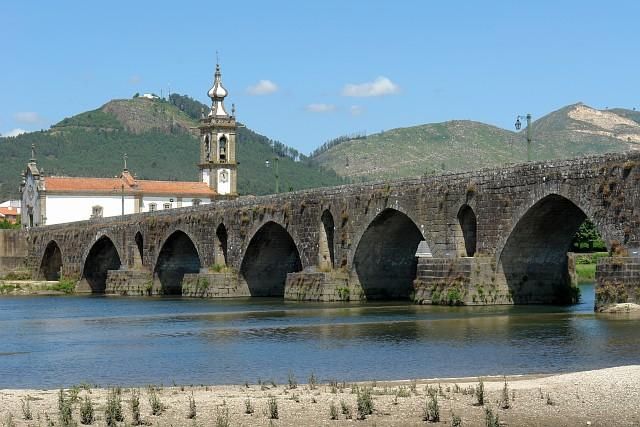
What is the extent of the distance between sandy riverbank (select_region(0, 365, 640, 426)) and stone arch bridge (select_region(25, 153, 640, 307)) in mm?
17404

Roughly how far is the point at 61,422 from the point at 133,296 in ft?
188

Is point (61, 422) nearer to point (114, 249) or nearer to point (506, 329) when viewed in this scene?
point (506, 329)

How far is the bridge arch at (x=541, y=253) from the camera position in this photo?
45.2 meters

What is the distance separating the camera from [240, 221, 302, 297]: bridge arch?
6638 cm

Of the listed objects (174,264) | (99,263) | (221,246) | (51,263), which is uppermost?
(221,246)

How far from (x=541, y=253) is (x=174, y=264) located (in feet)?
120

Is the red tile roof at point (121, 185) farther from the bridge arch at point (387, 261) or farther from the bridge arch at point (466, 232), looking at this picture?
the bridge arch at point (466, 232)

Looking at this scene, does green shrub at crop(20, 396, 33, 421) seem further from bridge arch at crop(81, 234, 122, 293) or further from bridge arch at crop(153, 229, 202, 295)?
bridge arch at crop(81, 234, 122, 293)

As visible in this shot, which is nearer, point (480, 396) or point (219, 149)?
point (480, 396)

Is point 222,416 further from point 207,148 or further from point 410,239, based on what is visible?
point 207,148

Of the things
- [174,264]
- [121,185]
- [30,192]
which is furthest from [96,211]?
[174,264]

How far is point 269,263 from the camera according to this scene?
67875 mm

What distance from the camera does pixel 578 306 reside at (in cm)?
4797

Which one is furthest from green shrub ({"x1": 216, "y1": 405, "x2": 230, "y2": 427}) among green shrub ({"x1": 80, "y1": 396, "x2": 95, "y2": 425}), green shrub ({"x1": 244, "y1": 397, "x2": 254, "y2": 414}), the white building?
the white building
